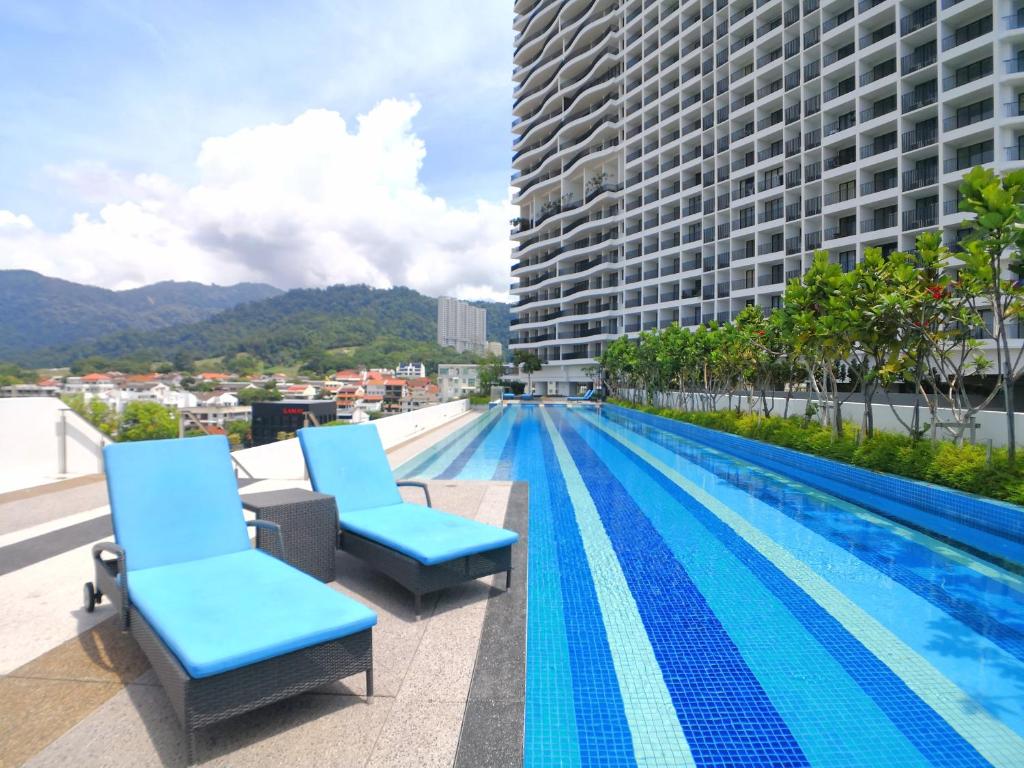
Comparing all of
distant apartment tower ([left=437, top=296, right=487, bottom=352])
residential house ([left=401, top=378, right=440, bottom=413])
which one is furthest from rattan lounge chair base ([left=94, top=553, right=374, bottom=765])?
distant apartment tower ([left=437, top=296, right=487, bottom=352])

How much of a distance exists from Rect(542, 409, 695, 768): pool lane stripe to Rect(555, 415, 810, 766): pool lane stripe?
5 centimetres

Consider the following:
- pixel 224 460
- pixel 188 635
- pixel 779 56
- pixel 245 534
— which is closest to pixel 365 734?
pixel 188 635

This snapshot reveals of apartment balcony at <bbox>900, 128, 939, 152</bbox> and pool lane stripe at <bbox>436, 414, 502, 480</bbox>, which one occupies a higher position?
apartment balcony at <bbox>900, 128, 939, 152</bbox>

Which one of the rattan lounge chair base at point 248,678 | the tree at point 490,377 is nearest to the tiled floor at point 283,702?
the rattan lounge chair base at point 248,678

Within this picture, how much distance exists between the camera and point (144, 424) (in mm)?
10422

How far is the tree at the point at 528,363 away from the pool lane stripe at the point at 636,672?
55.0 m

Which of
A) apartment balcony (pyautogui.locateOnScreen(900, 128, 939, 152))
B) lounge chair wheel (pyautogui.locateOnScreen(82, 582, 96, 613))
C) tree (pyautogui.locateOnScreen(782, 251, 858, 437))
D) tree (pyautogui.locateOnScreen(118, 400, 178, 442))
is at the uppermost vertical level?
apartment balcony (pyautogui.locateOnScreen(900, 128, 939, 152))

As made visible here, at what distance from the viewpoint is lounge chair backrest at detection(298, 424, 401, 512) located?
14.6 ft

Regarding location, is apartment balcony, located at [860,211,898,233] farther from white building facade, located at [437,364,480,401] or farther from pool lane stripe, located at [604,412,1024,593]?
white building facade, located at [437,364,480,401]

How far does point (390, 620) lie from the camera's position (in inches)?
136

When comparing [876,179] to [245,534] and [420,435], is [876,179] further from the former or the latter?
[245,534]

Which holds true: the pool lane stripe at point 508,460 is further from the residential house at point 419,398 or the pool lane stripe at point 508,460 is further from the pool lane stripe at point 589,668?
the pool lane stripe at point 589,668

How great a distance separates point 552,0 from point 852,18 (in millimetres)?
40118

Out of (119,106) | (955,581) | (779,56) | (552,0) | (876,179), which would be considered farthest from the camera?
(552,0)
